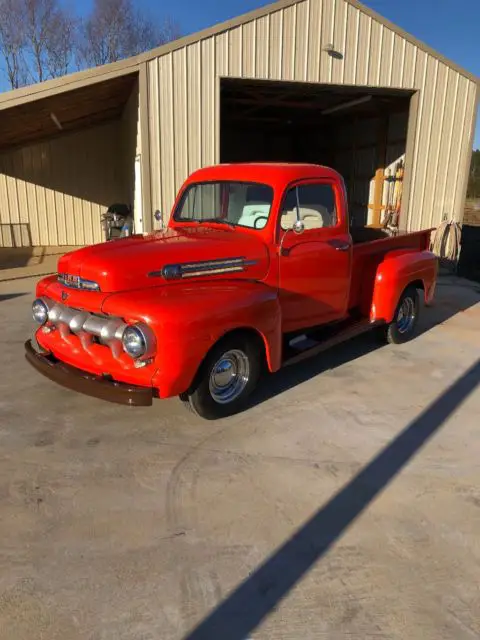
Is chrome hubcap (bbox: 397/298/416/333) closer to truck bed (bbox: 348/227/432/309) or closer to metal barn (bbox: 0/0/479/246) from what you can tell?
truck bed (bbox: 348/227/432/309)

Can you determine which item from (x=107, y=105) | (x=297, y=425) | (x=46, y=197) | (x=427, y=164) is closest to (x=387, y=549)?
(x=297, y=425)

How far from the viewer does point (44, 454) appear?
11.7 feet

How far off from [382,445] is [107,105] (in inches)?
399

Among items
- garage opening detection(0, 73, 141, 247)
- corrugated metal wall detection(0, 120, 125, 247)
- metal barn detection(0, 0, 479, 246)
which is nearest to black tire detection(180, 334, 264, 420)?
metal barn detection(0, 0, 479, 246)

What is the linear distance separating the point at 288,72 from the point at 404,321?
5.73 meters

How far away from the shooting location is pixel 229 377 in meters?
4.14

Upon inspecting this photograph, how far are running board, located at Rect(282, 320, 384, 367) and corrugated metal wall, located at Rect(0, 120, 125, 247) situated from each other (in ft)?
31.8

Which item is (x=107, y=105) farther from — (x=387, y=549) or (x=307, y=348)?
(x=387, y=549)

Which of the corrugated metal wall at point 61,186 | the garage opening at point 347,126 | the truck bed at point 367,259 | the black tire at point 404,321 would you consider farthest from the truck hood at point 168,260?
the corrugated metal wall at point 61,186

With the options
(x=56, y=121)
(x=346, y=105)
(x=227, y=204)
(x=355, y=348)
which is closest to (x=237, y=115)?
(x=346, y=105)

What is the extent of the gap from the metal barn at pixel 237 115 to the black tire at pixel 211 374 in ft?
18.9

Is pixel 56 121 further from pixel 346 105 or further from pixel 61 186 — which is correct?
pixel 346 105

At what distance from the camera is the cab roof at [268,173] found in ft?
15.2

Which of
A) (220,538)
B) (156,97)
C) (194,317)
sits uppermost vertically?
(156,97)
